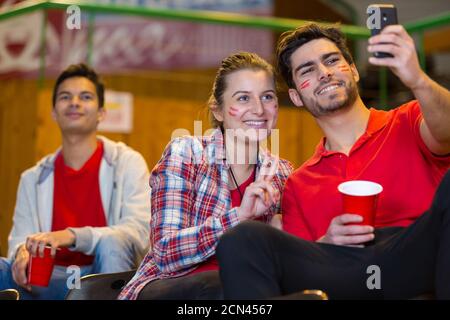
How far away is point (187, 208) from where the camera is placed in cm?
198

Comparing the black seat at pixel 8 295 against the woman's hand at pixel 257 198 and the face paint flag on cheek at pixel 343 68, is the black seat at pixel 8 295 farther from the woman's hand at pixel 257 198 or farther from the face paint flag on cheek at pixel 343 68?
the face paint flag on cheek at pixel 343 68

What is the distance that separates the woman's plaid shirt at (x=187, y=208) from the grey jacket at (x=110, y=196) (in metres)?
0.50

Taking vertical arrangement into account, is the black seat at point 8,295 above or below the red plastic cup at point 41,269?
below

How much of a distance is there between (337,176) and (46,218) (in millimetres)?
1225

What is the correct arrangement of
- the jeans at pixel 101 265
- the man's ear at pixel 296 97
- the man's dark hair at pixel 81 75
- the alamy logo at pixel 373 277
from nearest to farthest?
the alamy logo at pixel 373 277 < the man's ear at pixel 296 97 < the jeans at pixel 101 265 < the man's dark hair at pixel 81 75

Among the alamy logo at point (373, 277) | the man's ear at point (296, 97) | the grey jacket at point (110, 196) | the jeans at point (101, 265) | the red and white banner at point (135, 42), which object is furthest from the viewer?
the red and white banner at point (135, 42)

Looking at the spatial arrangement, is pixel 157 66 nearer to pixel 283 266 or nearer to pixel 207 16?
pixel 207 16

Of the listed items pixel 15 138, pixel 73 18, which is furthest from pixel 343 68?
pixel 15 138

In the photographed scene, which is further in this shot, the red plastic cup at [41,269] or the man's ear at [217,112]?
the man's ear at [217,112]

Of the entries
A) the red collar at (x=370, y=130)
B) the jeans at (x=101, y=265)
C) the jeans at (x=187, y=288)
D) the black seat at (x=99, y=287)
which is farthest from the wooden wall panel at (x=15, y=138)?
the red collar at (x=370, y=130)

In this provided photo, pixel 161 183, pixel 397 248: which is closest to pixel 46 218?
pixel 161 183

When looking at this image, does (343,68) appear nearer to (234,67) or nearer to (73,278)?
(234,67)

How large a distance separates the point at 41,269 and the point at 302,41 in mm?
1097

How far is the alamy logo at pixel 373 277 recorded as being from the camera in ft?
5.35
